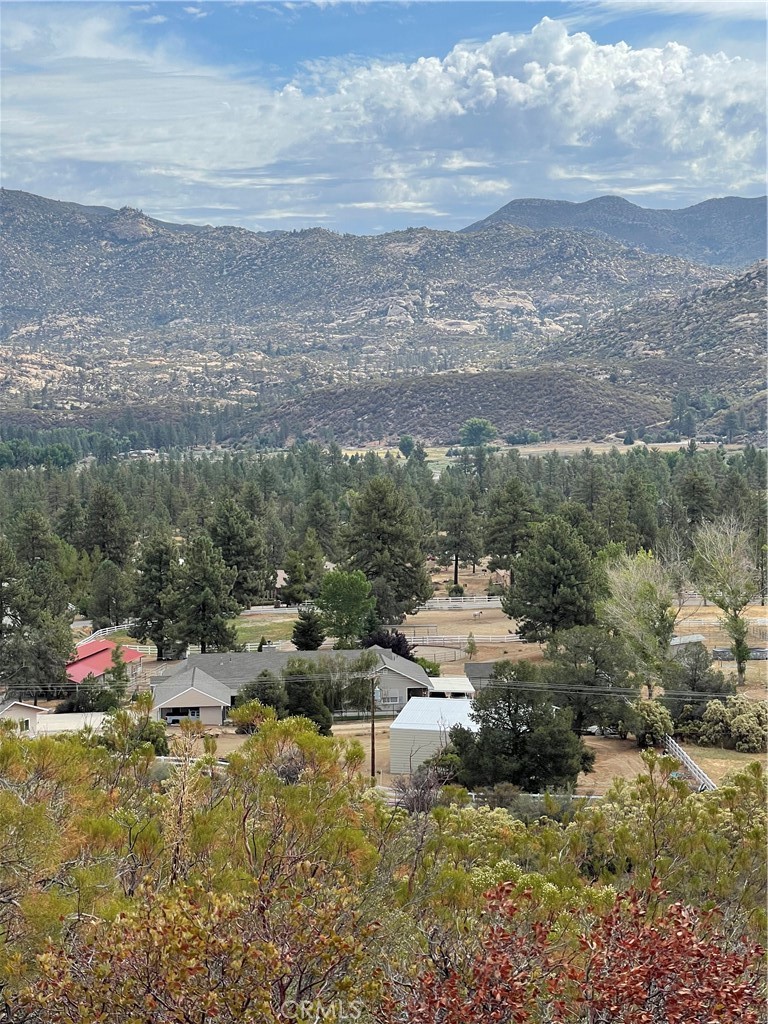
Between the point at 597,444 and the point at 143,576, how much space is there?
10872cm

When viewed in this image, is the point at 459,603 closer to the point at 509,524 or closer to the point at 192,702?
the point at 509,524

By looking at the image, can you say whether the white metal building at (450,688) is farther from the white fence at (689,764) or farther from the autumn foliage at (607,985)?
the autumn foliage at (607,985)

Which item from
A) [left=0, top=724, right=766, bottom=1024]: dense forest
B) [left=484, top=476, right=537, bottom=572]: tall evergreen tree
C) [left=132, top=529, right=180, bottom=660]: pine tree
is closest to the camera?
[left=0, top=724, right=766, bottom=1024]: dense forest

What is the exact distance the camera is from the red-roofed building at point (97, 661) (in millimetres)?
38406

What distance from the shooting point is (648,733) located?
30016mm

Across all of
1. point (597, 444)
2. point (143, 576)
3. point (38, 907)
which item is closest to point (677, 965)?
point (38, 907)

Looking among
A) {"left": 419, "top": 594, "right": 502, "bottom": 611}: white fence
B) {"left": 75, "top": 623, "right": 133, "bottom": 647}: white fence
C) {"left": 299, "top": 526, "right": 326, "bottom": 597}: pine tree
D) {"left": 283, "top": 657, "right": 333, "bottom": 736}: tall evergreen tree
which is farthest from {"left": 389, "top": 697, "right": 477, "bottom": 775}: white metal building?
{"left": 419, "top": 594, "right": 502, "bottom": 611}: white fence

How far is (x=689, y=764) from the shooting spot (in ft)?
86.1

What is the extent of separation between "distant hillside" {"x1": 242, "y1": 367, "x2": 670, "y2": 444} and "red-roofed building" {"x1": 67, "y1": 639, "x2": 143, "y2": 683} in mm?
115504

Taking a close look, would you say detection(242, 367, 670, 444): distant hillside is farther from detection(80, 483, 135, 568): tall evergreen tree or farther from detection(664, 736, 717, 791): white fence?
detection(664, 736, 717, 791): white fence

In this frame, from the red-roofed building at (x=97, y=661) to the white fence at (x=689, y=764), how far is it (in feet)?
58.4

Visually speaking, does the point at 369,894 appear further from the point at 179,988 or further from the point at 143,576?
the point at 143,576

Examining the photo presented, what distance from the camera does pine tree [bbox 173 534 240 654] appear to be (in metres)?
40.2

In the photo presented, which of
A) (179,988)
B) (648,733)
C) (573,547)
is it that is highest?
(179,988)
